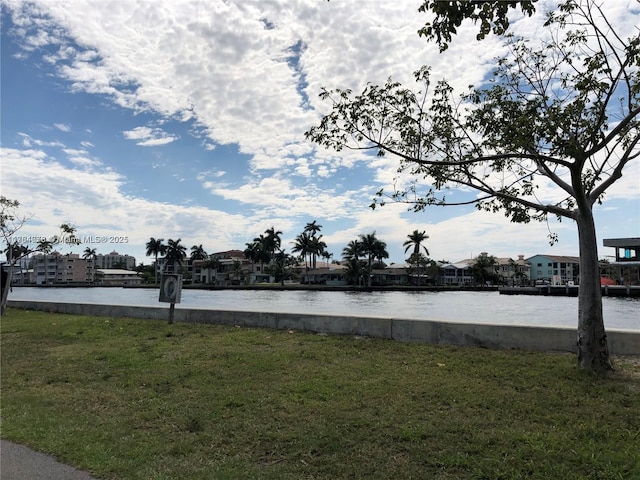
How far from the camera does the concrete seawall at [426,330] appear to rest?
7227 mm

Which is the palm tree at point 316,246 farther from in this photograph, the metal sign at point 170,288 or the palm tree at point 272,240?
the metal sign at point 170,288

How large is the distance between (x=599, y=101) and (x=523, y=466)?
4787 mm

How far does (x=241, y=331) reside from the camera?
10008 mm

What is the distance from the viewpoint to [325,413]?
4582 millimetres

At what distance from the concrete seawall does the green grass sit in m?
0.45

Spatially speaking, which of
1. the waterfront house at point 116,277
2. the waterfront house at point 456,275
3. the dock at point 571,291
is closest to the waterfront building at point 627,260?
the dock at point 571,291

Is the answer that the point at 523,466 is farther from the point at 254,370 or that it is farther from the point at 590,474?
the point at 254,370

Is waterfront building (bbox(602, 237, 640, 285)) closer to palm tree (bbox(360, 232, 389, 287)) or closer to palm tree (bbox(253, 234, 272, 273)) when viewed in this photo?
palm tree (bbox(360, 232, 389, 287))

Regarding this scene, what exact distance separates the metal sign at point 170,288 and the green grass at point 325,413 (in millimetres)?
3213

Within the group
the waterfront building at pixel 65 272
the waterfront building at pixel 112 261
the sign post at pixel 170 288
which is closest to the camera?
the sign post at pixel 170 288

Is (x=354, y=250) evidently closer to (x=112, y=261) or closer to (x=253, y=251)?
(x=253, y=251)

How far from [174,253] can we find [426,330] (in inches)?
4491

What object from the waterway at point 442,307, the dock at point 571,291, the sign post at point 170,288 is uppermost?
the sign post at point 170,288

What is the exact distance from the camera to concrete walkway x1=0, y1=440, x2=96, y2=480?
3.34 m
